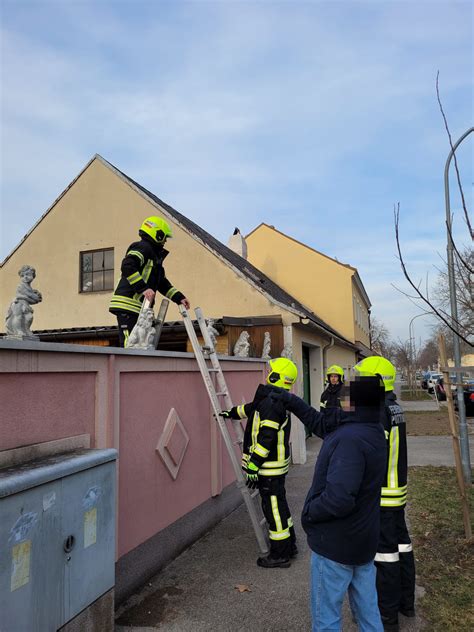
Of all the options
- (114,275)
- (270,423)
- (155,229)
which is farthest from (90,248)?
(270,423)

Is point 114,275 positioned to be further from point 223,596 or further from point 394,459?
point 394,459

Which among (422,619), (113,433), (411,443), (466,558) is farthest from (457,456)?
(411,443)

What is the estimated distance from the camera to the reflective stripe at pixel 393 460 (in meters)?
3.41

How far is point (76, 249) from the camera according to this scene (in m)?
13.3

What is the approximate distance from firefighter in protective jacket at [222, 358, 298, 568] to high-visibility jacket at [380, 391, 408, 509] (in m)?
1.05

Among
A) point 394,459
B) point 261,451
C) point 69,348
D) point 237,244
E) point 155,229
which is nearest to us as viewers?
point 69,348

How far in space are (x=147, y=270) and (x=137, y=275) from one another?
220 mm

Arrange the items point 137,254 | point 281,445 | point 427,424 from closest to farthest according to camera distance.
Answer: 1. point 281,445
2. point 137,254
3. point 427,424

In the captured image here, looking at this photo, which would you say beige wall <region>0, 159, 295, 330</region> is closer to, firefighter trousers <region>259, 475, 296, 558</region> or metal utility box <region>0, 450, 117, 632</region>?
firefighter trousers <region>259, 475, 296, 558</region>

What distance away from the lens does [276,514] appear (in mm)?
4473

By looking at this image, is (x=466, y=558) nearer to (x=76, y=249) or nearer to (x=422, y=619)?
(x=422, y=619)

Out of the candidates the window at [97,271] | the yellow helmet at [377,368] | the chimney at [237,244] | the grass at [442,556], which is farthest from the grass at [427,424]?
the yellow helmet at [377,368]

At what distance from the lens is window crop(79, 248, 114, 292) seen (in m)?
12.8

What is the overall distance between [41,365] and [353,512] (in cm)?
191
